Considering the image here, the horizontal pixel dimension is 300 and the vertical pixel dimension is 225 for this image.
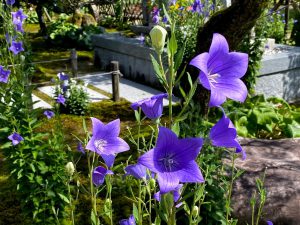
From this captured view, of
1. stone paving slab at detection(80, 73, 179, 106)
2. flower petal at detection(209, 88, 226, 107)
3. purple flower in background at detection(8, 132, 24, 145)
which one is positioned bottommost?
stone paving slab at detection(80, 73, 179, 106)

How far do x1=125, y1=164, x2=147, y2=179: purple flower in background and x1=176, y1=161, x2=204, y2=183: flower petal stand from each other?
255mm

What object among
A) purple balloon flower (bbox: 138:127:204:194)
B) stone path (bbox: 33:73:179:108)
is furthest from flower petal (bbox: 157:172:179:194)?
stone path (bbox: 33:73:179:108)

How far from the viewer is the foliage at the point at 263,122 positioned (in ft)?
16.4

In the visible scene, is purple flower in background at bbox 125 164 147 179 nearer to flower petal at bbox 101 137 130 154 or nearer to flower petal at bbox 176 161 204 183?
flower petal at bbox 101 137 130 154

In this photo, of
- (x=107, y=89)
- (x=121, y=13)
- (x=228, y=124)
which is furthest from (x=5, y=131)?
(x=121, y=13)

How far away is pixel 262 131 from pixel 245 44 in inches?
56.0

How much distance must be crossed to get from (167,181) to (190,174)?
6 centimetres

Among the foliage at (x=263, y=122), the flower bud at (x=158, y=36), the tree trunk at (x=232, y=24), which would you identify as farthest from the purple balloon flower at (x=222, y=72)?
the foliage at (x=263, y=122)

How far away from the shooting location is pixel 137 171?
1.36 metres

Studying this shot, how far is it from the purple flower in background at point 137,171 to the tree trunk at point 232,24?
3.19m

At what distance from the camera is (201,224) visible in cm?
317

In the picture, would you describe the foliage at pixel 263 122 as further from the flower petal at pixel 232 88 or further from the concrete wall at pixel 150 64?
the flower petal at pixel 232 88

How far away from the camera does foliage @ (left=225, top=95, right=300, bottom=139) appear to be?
4984 mm

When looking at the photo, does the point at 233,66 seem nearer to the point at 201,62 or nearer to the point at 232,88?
the point at 232,88
